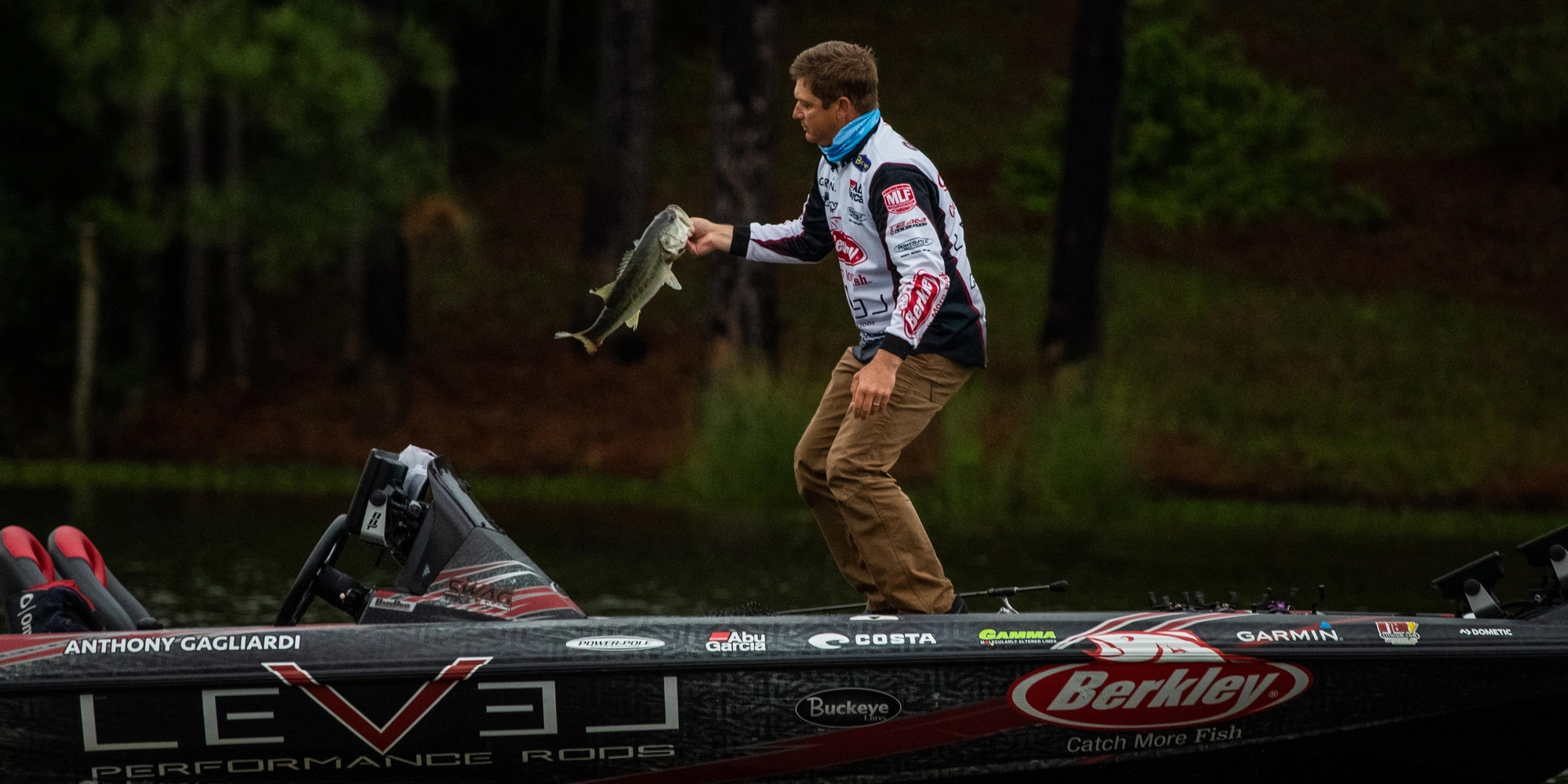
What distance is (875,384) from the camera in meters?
5.60

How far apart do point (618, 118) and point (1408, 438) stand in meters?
9.69

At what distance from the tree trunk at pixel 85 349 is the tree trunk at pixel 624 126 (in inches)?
213

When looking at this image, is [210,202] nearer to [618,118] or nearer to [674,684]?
[618,118]

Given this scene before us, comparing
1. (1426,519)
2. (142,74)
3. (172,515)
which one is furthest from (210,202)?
(1426,519)

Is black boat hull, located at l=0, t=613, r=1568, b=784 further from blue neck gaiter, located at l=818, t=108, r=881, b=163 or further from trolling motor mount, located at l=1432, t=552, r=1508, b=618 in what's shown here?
blue neck gaiter, located at l=818, t=108, r=881, b=163

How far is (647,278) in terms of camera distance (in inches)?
243

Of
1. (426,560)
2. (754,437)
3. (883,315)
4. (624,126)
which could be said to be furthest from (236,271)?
(883,315)

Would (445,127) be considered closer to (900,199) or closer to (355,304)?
(355,304)

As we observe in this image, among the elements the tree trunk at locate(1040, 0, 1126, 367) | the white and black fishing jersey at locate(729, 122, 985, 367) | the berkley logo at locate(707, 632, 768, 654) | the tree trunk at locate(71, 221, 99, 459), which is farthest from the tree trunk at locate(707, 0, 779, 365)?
the berkley logo at locate(707, 632, 768, 654)

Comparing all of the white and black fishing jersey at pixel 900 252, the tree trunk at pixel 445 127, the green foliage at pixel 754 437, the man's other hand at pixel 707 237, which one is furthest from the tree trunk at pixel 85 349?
the white and black fishing jersey at pixel 900 252

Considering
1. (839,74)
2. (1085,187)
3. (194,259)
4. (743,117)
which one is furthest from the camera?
(194,259)

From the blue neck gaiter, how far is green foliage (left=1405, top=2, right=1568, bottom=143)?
24640mm

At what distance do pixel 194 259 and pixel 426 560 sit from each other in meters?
17.6

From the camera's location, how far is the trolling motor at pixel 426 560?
5590 mm
